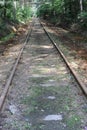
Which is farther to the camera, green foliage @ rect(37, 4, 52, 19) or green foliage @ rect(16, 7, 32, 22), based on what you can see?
green foliage @ rect(37, 4, 52, 19)

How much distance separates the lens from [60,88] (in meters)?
8.88

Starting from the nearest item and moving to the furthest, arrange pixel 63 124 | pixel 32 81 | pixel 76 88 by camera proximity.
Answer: pixel 63 124 < pixel 76 88 < pixel 32 81

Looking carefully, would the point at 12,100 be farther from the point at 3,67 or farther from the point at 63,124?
the point at 3,67

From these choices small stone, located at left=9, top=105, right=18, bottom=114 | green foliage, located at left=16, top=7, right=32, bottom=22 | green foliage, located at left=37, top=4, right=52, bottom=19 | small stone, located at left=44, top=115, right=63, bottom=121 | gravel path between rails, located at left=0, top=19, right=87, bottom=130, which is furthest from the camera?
green foliage, located at left=37, top=4, right=52, bottom=19

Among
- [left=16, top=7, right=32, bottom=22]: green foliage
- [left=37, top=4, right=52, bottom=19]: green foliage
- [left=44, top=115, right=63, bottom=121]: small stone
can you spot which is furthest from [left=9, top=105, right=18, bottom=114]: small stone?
[left=37, top=4, right=52, bottom=19]: green foliage

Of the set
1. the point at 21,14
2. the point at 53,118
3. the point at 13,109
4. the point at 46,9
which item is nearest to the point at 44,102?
the point at 13,109

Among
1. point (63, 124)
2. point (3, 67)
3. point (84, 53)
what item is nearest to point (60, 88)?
point (63, 124)

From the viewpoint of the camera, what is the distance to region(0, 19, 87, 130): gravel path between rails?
6258 mm

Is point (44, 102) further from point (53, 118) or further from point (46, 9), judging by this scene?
Result: point (46, 9)

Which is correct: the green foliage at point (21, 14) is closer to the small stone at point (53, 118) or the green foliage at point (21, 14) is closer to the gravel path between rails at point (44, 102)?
the gravel path between rails at point (44, 102)

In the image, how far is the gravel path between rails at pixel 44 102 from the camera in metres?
6.26

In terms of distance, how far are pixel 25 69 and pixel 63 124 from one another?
572 centimetres

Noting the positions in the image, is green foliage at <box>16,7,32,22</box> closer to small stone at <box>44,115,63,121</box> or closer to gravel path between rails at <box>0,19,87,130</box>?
gravel path between rails at <box>0,19,87,130</box>

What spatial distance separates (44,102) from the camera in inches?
298
